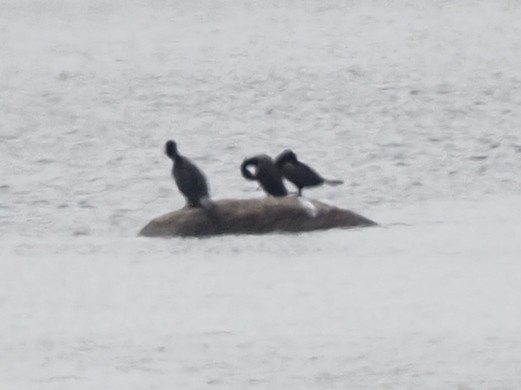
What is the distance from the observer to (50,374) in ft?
20.6

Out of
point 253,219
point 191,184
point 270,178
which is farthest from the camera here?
point 270,178

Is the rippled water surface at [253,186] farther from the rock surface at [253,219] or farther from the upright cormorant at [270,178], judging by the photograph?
the upright cormorant at [270,178]

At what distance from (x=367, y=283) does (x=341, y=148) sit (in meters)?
6.03

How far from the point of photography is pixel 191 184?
10.8 metres

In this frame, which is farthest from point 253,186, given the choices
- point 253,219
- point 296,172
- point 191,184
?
point 253,219

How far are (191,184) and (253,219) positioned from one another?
58cm

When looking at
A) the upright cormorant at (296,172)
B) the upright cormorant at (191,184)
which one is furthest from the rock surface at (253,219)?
the upright cormorant at (296,172)

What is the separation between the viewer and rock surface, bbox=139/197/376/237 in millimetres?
10359

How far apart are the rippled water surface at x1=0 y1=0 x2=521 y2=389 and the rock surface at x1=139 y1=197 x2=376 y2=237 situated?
0.24 metres

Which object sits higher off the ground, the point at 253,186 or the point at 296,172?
the point at 296,172

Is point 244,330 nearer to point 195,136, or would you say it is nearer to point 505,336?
point 505,336

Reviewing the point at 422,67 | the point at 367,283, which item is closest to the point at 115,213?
the point at 367,283

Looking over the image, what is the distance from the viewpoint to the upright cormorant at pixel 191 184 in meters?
10.7

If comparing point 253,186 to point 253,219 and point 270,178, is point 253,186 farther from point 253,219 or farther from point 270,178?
point 253,219
